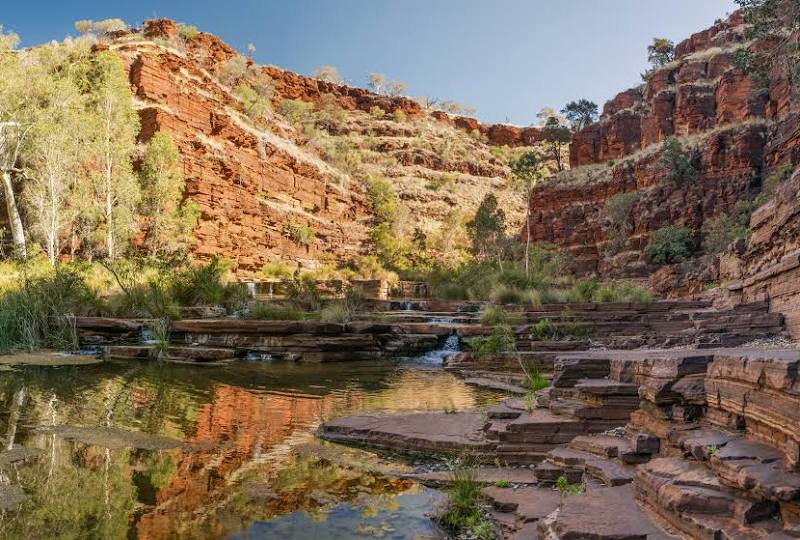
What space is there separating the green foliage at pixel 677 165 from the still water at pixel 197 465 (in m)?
30.9

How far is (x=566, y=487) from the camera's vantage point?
4.03 m

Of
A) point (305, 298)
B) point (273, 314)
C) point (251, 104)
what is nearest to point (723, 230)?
point (305, 298)

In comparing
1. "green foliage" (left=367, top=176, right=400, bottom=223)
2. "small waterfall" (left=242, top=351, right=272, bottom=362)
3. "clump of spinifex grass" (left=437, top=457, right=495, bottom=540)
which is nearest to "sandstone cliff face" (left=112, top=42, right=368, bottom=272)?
"green foliage" (left=367, top=176, right=400, bottom=223)

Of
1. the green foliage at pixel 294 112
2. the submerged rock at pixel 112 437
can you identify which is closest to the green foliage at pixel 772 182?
the submerged rock at pixel 112 437

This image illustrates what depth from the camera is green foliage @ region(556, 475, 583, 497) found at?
3.85 m

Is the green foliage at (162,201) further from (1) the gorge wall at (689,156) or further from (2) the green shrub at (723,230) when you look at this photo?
(2) the green shrub at (723,230)

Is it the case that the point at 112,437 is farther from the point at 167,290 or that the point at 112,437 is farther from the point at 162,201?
the point at 162,201

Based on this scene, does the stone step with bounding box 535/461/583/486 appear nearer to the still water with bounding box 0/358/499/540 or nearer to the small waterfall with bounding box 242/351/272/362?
the still water with bounding box 0/358/499/540

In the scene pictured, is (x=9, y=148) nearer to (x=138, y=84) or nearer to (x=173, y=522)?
(x=138, y=84)

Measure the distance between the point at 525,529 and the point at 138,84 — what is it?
3548 cm

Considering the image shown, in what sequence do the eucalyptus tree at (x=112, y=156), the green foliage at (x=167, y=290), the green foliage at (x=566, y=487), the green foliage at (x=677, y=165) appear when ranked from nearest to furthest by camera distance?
the green foliage at (x=566, y=487) < the green foliage at (x=167, y=290) < the eucalyptus tree at (x=112, y=156) < the green foliage at (x=677, y=165)

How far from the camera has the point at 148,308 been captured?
15.3 meters

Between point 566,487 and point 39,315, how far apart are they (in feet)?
42.0

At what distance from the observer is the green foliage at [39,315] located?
40.3 ft
